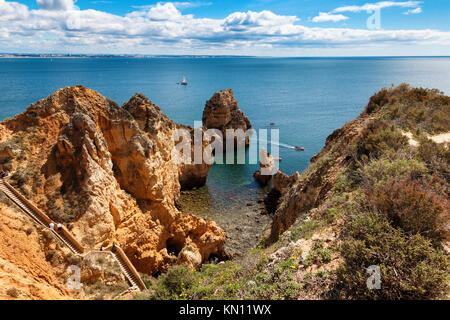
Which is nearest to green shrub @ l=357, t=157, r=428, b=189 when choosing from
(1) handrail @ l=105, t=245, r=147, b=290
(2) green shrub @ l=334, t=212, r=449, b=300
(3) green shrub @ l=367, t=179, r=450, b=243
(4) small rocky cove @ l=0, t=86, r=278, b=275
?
(3) green shrub @ l=367, t=179, r=450, b=243

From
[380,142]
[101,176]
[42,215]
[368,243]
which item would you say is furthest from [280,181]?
[368,243]

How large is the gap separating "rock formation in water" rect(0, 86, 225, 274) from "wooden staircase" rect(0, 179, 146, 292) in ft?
1.55

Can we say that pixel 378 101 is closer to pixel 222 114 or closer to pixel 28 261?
pixel 28 261

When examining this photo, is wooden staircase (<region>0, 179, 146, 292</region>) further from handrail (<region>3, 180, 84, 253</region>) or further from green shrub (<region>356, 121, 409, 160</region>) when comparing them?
green shrub (<region>356, 121, 409, 160</region>)

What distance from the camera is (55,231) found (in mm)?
13516

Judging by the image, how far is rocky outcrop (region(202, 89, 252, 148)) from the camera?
51.2 m

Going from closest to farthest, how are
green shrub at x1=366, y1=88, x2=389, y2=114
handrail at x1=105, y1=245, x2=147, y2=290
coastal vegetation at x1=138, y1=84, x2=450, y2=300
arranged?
coastal vegetation at x1=138, y1=84, x2=450, y2=300
handrail at x1=105, y1=245, x2=147, y2=290
green shrub at x1=366, y1=88, x2=389, y2=114

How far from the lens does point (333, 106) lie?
81500mm

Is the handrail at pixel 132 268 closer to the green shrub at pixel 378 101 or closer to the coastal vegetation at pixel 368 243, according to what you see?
the coastal vegetation at pixel 368 243

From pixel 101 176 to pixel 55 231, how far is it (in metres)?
3.83

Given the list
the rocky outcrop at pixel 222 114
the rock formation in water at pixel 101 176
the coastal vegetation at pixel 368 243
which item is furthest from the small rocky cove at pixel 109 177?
the rocky outcrop at pixel 222 114

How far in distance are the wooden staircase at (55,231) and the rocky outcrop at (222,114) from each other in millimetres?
38491

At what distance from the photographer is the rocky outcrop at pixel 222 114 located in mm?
51219
